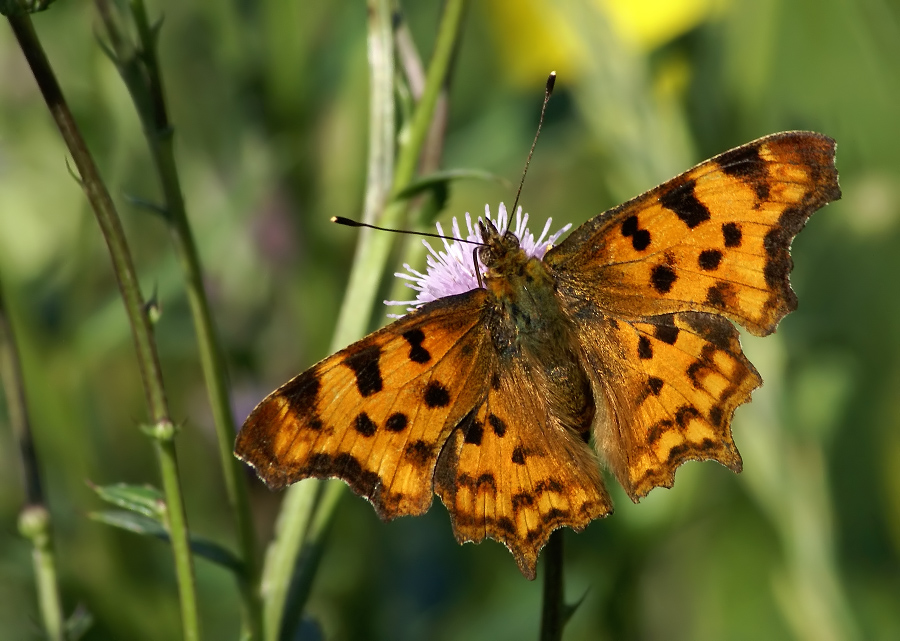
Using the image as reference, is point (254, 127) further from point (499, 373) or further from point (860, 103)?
point (860, 103)

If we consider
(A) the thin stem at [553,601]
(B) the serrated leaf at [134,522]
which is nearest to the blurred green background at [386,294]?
(B) the serrated leaf at [134,522]

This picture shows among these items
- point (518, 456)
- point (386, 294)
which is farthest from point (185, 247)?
point (386, 294)

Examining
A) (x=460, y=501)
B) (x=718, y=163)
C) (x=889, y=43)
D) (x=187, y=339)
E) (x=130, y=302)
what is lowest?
(x=460, y=501)

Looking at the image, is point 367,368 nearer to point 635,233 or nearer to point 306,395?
point 306,395

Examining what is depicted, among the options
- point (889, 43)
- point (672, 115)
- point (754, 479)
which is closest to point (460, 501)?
point (754, 479)

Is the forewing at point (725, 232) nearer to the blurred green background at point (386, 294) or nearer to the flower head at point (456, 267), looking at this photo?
the flower head at point (456, 267)
